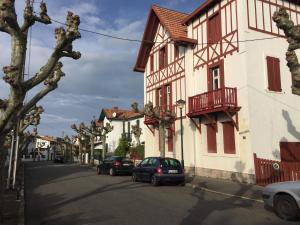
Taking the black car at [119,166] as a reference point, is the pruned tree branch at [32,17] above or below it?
above

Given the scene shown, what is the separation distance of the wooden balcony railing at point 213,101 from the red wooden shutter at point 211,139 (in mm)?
1374

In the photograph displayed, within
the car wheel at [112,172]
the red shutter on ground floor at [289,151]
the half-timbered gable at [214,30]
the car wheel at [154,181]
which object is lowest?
the car wheel at [154,181]

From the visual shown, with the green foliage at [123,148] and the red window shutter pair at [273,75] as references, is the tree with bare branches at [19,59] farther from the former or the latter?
the green foliage at [123,148]

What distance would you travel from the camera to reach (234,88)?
65.0 feet

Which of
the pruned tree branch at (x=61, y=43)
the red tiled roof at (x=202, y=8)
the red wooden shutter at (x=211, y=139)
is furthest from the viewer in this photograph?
the red tiled roof at (x=202, y=8)

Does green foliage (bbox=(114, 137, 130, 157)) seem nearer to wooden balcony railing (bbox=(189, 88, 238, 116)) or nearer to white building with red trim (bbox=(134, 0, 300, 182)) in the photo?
white building with red trim (bbox=(134, 0, 300, 182))

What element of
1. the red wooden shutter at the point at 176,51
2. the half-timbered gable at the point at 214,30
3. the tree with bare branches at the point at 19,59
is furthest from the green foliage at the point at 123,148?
the tree with bare branches at the point at 19,59

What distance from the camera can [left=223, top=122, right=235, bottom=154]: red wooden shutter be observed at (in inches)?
800

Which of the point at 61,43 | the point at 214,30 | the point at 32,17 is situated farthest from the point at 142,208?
the point at 214,30

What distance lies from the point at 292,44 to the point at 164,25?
16.1m

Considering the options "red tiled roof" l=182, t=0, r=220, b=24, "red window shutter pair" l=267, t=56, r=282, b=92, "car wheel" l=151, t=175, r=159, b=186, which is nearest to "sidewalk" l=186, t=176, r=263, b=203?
"car wheel" l=151, t=175, r=159, b=186

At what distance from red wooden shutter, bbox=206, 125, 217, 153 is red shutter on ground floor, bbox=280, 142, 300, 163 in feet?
13.0

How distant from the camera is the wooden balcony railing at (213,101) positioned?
19.6m

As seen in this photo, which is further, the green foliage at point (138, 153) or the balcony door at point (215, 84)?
the green foliage at point (138, 153)
